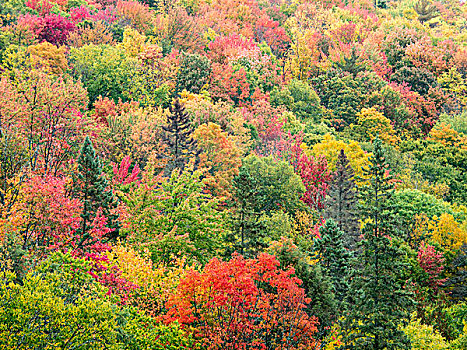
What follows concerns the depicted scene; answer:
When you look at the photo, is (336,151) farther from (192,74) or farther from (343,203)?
(192,74)

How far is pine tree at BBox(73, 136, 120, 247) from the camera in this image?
34.4m

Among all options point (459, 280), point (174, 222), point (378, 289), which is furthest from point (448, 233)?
point (174, 222)

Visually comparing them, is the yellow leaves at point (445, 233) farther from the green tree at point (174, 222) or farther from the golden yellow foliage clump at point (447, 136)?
the golden yellow foliage clump at point (447, 136)

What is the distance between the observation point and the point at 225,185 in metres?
44.6

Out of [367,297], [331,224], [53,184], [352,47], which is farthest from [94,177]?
[352,47]

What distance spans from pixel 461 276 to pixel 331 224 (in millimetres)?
10677

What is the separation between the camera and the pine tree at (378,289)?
99.0ft

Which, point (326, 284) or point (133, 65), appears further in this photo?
point (133, 65)

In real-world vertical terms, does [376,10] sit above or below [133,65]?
above

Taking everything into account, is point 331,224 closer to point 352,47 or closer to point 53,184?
point 53,184

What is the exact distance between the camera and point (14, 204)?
1179 inches

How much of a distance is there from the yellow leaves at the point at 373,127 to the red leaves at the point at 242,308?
4233 cm

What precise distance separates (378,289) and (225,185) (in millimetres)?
17218

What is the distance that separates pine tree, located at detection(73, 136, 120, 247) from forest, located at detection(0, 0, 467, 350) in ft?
0.33
